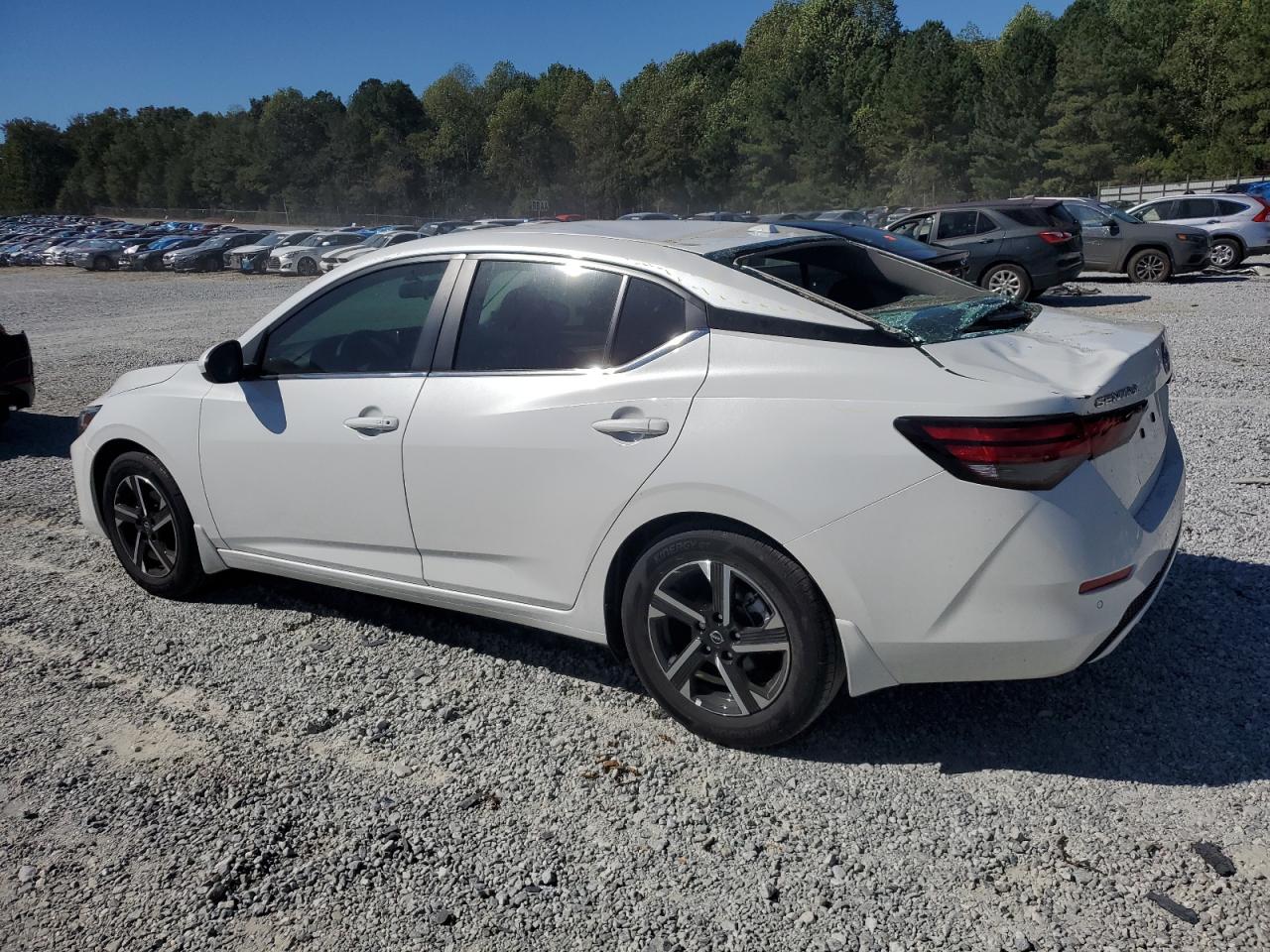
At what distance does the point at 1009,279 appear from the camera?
1570 cm

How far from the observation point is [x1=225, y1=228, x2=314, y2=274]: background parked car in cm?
3784

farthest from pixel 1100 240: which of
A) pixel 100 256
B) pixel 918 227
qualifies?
pixel 100 256

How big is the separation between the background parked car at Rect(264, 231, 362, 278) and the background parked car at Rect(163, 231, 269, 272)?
4.29m

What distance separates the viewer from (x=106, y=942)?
2.61m

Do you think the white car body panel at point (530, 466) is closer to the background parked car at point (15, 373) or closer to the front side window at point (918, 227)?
the background parked car at point (15, 373)

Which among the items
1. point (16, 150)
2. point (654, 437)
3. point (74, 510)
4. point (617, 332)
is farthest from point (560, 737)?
point (16, 150)

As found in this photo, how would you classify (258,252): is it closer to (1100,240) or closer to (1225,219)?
(1100,240)

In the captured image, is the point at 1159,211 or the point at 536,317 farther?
the point at 1159,211

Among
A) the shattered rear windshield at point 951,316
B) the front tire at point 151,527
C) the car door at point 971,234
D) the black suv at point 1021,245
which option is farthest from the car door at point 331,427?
the car door at point 971,234

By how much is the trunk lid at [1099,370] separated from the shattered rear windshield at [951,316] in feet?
0.17

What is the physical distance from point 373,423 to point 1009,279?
1386cm

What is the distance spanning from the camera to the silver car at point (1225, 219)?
2059cm

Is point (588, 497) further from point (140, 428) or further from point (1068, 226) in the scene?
point (1068, 226)

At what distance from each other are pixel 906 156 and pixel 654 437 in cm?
7097
